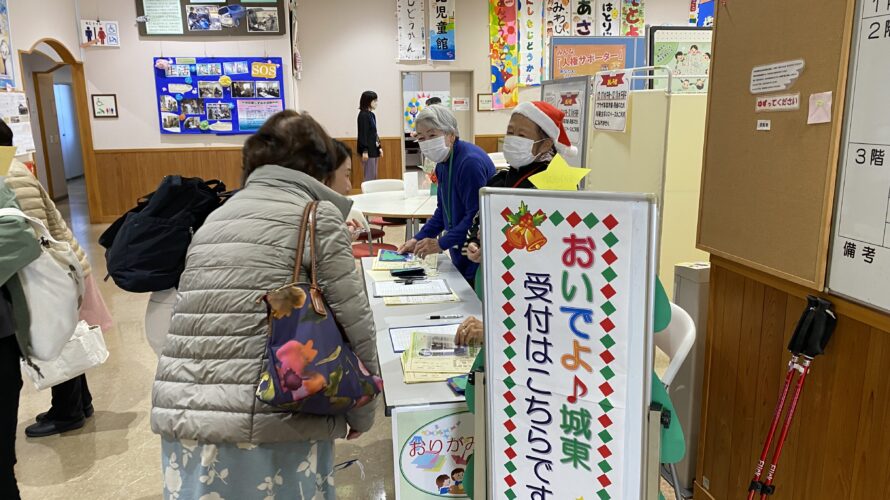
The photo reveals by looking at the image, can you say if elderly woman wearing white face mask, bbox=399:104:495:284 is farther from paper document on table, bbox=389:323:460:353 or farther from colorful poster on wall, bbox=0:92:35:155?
colorful poster on wall, bbox=0:92:35:155

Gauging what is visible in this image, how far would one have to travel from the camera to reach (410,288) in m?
2.54

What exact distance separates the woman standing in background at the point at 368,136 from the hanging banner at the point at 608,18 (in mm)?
3479

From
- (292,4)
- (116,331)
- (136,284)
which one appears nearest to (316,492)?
(136,284)

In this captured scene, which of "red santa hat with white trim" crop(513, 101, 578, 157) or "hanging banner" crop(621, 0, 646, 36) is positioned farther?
"hanging banner" crop(621, 0, 646, 36)

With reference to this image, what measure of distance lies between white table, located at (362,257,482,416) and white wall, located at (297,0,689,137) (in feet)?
20.7

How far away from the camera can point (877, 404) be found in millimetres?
1407

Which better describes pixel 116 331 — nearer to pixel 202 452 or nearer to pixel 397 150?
pixel 202 452

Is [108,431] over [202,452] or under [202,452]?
under

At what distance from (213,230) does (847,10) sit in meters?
1.52

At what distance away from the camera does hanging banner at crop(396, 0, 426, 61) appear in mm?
8664

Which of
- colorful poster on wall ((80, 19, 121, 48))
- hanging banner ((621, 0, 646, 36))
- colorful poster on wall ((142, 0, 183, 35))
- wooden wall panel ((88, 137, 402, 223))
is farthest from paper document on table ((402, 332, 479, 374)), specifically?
hanging banner ((621, 0, 646, 36))

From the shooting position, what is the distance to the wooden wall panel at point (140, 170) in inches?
319

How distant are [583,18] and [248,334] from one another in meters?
8.64

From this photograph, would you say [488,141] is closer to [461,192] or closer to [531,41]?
[531,41]
